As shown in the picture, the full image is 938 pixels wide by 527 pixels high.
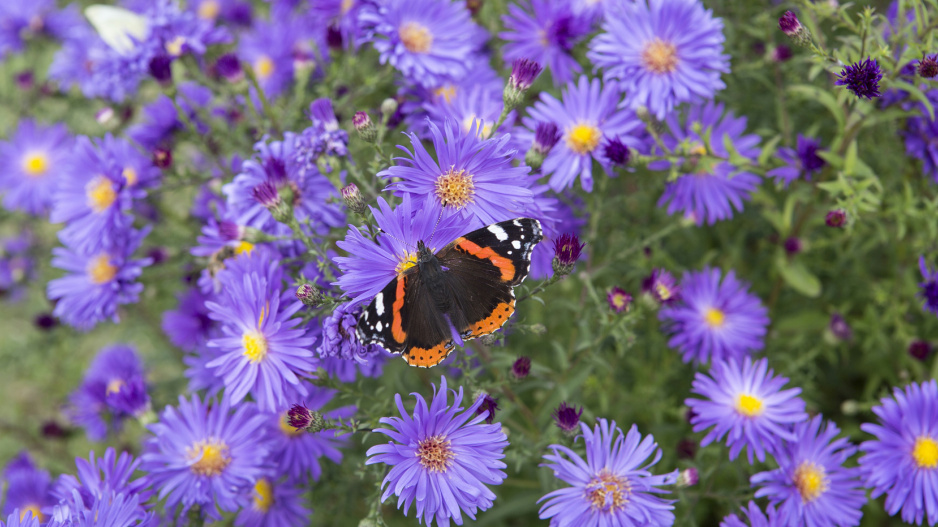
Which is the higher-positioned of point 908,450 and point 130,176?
point 130,176

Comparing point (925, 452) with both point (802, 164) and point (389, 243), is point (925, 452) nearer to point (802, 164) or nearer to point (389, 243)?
point (802, 164)

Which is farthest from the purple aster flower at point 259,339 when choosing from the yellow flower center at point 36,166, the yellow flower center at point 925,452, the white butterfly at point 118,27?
the yellow flower center at point 36,166

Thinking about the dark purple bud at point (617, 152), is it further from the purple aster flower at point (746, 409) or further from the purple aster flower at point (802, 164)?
the purple aster flower at point (746, 409)

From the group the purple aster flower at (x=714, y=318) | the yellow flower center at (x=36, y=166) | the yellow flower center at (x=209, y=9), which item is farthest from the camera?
the yellow flower center at (x=209, y=9)

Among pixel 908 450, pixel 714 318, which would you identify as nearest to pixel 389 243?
pixel 714 318

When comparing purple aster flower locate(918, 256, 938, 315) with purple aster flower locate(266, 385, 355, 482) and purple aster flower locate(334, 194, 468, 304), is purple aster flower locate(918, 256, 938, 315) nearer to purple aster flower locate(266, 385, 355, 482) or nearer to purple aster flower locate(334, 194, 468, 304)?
purple aster flower locate(334, 194, 468, 304)

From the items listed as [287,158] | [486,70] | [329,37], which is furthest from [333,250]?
[486,70]

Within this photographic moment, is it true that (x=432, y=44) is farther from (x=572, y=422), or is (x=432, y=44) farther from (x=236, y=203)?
(x=572, y=422)
